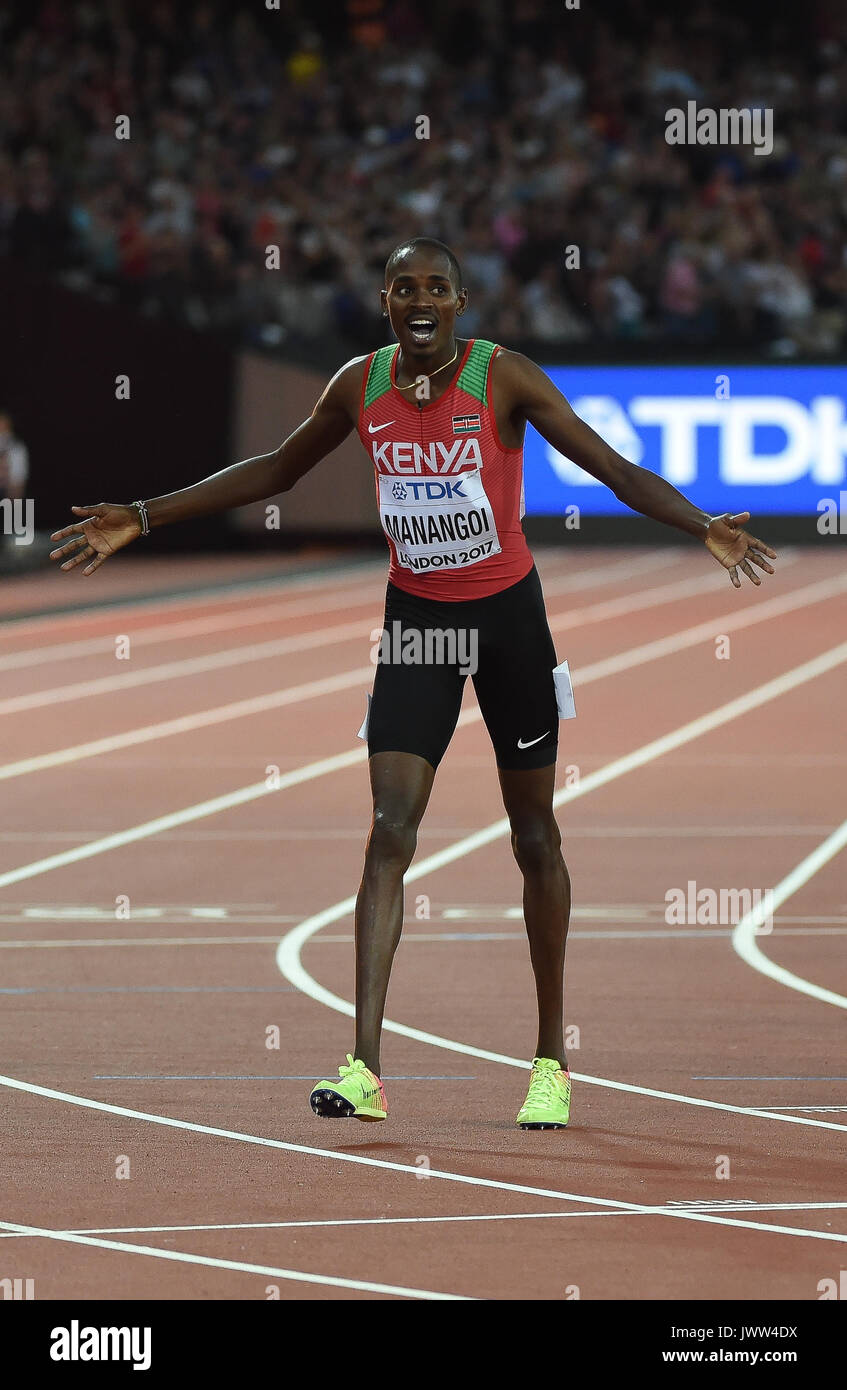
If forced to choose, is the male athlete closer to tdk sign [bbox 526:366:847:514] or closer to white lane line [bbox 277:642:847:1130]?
white lane line [bbox 277:642:847:1130]

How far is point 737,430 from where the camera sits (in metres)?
28.2

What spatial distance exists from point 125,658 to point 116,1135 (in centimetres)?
1361

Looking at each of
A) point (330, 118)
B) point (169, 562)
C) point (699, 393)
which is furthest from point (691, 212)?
point (169, 562)

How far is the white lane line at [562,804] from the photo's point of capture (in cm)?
627

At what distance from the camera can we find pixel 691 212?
30.5 m

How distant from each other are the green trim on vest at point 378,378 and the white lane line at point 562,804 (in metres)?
1.98

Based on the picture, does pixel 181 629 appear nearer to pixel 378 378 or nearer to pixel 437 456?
pixel 378 378

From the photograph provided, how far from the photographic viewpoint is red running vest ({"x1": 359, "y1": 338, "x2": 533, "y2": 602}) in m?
5.82

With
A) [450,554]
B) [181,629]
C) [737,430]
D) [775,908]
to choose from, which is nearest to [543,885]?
[450,554]

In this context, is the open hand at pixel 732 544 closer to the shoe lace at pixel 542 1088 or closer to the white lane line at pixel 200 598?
the shoe lace at pixel 542 1088

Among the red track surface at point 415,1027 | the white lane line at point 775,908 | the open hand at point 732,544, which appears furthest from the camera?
the white lane line at point 775,908

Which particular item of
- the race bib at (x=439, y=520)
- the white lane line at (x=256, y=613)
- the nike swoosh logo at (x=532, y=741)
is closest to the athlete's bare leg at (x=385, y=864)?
the nike swoosh logo at (x=532, y=741)

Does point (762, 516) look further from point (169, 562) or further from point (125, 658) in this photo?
point (125, 658)
